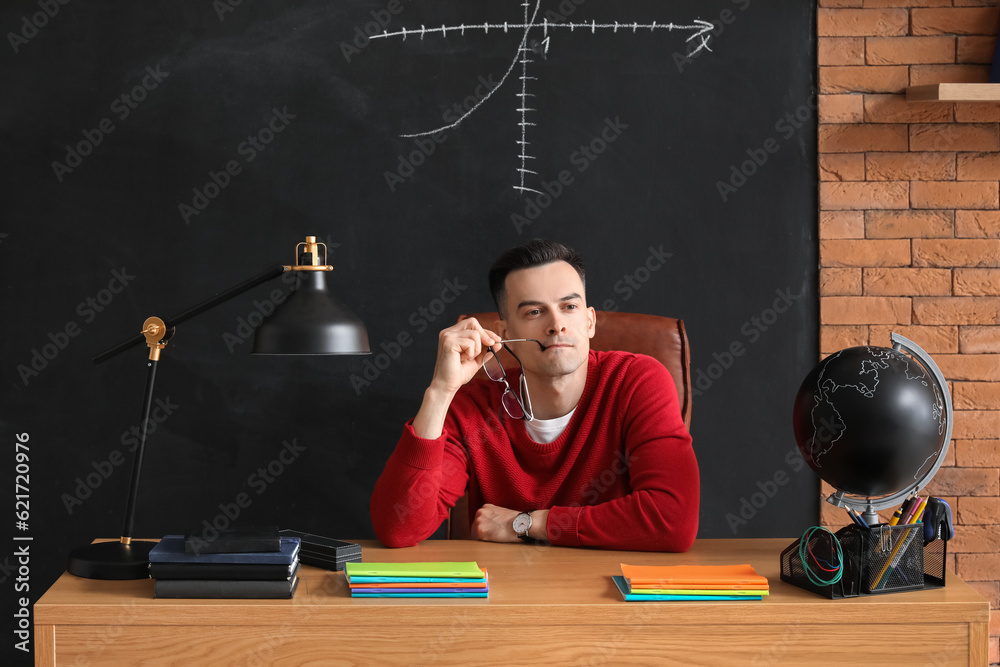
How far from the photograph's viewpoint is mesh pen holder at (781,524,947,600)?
4.25 ft

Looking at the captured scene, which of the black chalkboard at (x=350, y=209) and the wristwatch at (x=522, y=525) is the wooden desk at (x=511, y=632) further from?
the black chalkboard at (x=350, y=209)

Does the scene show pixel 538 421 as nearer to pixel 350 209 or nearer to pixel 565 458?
pixel 565 458

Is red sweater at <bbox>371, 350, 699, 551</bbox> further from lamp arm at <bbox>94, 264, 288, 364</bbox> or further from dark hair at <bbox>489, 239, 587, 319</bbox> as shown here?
lamp arm at <bbox>94, 264, 288, 364</bbox>

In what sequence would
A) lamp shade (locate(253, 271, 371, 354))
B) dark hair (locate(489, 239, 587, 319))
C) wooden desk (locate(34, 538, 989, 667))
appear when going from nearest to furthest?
wooden desk (locate(34, 538, 989, 667)), lamp shade (locate(253, 271, 371, 354)), dark hair (locate(489, 239, 587, 319))

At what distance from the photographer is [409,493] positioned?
1.63 m

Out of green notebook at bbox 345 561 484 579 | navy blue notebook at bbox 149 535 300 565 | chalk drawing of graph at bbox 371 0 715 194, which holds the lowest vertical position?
green notebook at bbox 345 561 484 579

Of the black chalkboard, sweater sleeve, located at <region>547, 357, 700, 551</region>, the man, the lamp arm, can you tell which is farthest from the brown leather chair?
the lamp arm

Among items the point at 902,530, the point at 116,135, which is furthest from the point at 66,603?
the point at 116,135

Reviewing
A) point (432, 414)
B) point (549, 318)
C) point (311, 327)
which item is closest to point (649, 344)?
point (549, 318)

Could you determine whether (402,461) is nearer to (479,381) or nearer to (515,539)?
(515,539)

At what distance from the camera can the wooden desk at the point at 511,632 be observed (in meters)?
1.24

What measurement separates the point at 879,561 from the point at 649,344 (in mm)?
920

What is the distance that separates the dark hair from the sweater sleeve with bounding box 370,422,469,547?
1.41 feet

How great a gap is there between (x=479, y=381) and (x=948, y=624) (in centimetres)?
110
